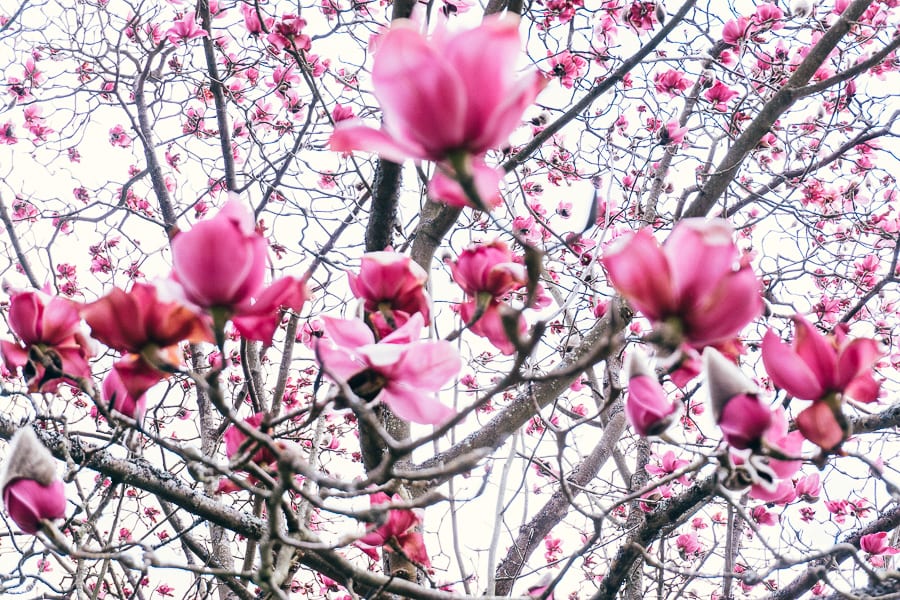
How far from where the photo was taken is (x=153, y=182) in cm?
308

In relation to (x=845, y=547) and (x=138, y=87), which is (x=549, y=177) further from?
(x=845, y=547)

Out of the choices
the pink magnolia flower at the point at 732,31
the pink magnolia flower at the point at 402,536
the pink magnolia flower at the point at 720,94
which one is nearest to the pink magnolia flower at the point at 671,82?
the pink magnolia flower at the point at 720,94

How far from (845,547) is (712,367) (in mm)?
334

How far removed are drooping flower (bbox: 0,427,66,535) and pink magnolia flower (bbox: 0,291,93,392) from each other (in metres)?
0.08

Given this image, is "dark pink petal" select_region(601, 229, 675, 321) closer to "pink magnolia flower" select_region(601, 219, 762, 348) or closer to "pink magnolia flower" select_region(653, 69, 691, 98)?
"pink magnolia flower" select_region(601, 219, 762, 348)

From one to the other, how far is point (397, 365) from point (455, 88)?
0.31 meters

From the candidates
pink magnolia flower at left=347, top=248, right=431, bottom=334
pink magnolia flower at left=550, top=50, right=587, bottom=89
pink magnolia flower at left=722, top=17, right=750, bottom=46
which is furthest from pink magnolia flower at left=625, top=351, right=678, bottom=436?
pink magnolia flower at left=722, top=17, right=750, bottom=46

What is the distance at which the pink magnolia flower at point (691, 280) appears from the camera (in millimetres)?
488

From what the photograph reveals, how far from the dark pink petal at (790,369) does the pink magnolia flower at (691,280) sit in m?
0.19

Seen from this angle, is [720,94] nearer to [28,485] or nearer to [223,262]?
[223,262]

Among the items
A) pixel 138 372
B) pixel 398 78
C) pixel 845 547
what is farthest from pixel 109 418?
pixel 845 547

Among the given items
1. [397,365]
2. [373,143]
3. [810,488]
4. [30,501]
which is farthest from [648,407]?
[810,488]

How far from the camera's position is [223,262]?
20.8 inches

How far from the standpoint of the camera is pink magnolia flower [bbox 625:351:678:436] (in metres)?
0.65
